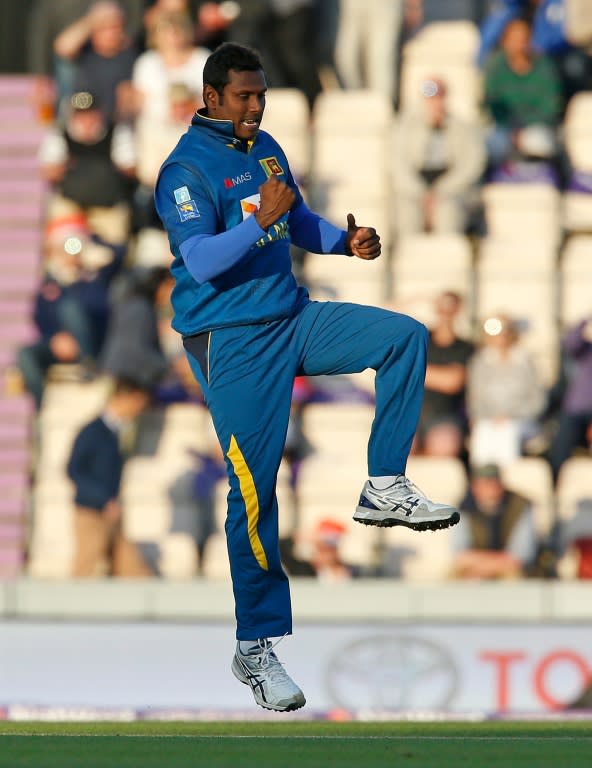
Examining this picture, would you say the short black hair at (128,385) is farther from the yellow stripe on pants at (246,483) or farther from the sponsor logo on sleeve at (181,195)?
the sponsor logo on sleeve at (181,195)

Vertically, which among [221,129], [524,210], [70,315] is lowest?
[70,315]

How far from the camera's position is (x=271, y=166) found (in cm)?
707

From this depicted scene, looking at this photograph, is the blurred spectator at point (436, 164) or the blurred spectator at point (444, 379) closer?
the blurred spectator at point (444, 379)

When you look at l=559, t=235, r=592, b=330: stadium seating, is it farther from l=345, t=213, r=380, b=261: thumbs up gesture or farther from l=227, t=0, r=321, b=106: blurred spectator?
l=345, t=213, r=380, b=261: thumbs up gesture

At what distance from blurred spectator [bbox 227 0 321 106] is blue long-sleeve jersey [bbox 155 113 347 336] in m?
7.19

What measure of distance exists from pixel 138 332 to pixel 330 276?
5.10 feet

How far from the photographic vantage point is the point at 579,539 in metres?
11.9

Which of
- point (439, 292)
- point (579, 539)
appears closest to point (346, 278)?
point (439, 292)

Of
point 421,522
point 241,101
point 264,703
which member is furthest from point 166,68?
point 421,522

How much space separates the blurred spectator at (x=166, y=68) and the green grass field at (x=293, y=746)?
23.1 feet

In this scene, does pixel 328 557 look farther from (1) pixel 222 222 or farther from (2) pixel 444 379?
(1) pixel 222 222

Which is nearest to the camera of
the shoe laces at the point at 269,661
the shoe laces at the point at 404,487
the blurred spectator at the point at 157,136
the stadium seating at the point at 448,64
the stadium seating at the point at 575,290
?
the shoe laces at the point at 404,487

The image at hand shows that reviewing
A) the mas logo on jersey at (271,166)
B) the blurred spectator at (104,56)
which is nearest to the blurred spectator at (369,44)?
the blurred spectator at (104,56)

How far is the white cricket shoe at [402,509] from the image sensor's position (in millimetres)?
6711
